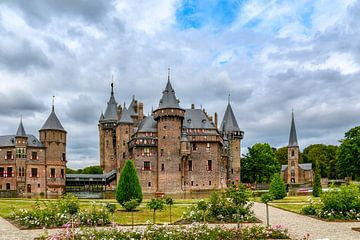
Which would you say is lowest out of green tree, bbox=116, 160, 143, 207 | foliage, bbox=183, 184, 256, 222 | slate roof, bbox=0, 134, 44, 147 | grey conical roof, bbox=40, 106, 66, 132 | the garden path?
the garden path

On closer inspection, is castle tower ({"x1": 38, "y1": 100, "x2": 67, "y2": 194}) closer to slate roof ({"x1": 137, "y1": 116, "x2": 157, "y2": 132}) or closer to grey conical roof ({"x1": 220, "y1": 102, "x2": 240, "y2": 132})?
slate roof ({"x1": 137, "y1": 116, "x2": 157, "y2": 132})

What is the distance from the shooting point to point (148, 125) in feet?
187

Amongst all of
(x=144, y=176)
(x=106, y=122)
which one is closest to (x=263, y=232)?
(x=144, y=176)

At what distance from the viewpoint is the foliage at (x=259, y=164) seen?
7219cm

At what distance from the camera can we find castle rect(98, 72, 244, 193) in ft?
178

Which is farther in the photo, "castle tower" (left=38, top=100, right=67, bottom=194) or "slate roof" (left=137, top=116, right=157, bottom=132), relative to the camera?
"slate roof" (left=137, top=116, right=157, bottom=132)

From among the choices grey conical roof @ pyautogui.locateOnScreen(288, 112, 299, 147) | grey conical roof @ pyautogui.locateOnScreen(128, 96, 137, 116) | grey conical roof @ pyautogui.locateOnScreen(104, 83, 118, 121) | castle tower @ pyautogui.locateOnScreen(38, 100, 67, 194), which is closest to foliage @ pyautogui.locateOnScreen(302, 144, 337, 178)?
grey conical roof @ pyautogui.locateOnScreen(288, 112, 299, 147)

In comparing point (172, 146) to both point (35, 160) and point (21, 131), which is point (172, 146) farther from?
point (21, 131)

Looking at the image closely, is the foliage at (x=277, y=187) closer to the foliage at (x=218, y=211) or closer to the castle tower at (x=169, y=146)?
the foliage at (x=218, y=211)

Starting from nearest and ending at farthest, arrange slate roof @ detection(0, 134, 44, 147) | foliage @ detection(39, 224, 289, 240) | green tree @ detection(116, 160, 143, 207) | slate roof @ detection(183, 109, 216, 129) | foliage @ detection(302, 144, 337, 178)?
foliage @ detection(39, 224, 289, 240) → green tree @ detection(116, 160, 143, 207) → slate roof @ detection(0, 134, 44, 147) → slate roof @ detection(183, 109, 216, 129) → foliage @ detection(302, 144, 337, 178)

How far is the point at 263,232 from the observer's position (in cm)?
1338

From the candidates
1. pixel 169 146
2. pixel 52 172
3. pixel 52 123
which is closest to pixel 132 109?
pixel 169 146

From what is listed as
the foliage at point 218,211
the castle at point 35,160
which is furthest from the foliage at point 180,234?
the castle at point 35,160

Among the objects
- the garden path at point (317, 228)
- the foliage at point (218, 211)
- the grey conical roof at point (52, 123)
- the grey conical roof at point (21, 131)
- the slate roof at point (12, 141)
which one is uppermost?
the grey conical roof at point (52, 123)
